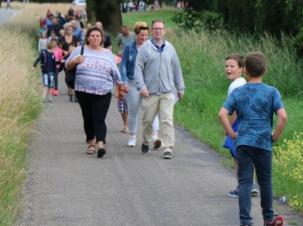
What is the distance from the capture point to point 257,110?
7508 mm

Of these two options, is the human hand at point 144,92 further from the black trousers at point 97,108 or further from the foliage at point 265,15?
the foliage at point 265,15

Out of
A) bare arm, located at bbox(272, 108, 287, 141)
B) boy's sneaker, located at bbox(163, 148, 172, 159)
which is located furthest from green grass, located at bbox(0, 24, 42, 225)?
bare arm, located at bbox(272, 108, 287, 141)

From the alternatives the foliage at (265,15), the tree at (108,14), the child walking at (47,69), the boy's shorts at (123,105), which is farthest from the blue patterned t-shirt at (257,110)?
the tree at (108,14)

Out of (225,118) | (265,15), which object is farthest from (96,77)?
(265,15)

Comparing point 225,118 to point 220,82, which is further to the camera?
point 220,82

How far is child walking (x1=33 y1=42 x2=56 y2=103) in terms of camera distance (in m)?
19.5

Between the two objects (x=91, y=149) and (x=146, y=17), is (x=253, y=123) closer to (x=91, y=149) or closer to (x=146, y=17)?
(x=91, y=149)

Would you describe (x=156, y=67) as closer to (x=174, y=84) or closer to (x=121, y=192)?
(x=174, y=84)

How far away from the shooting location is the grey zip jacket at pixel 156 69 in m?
11.9

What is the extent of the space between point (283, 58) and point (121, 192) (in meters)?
10.6

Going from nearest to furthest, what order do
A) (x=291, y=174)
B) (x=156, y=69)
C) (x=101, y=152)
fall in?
(x=291, y=174) → (x=101, y=152) → (x=156, y=69)

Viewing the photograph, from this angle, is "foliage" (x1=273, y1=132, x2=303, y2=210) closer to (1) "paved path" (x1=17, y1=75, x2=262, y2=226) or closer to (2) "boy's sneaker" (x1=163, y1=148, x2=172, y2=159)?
(1) "paved path" (x1=17, y1=75, x2=262, y2=226)

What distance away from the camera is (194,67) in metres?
21.9

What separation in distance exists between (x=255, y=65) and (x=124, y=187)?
2836 millimetres
